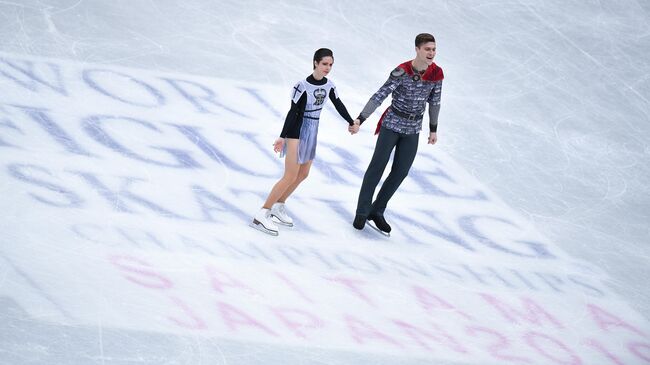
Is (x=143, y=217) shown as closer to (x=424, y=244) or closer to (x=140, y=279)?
(x=140, y=279)

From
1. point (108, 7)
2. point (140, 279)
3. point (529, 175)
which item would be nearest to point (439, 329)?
point (140, 279)

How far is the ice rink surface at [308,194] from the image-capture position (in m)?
6.04

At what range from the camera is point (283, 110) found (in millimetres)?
9352

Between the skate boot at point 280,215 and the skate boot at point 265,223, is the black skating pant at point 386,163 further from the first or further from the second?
the skate boot at point 265,223

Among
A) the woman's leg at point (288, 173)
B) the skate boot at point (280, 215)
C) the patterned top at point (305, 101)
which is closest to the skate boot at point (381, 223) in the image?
the skate boot at point (280, 215)

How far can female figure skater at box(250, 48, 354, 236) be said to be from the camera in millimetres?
6918

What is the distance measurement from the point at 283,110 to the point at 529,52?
362 centimetres

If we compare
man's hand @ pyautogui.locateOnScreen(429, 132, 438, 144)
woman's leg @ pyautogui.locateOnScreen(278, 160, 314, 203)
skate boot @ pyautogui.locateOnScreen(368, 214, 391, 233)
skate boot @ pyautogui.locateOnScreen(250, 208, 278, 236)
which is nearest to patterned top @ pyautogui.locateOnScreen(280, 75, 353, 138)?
woman's leg @ pyautogui.locateOnScreen(278, 160, 314, 203)

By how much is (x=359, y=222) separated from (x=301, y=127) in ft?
3.36

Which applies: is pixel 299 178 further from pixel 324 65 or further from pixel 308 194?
pixel 324 65

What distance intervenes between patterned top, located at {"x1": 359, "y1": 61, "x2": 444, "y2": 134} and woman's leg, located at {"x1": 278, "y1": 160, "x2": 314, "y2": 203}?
1.79 ft

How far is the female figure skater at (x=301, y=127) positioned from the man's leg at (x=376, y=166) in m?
0.45

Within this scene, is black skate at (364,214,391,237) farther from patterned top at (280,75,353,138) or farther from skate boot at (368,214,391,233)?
patterned top at (280,75,353,138)

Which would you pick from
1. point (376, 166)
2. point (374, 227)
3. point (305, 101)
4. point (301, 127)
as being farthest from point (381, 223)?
point (305, 101)
